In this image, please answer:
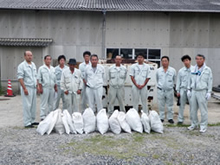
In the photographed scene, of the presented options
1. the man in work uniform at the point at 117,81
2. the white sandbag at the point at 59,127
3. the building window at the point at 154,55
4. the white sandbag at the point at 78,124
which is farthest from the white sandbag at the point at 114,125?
the building window at the point at 154,55

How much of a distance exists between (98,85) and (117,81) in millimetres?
627

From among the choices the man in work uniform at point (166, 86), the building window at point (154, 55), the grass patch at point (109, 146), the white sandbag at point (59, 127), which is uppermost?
the building window at point (154, 55)

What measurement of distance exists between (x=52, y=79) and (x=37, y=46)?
17.3ft

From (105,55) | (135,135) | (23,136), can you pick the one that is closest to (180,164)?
(135,135)

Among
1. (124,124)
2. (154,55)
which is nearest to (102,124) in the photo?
(124,124)

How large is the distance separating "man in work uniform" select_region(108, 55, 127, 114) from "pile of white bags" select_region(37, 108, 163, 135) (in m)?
1.54

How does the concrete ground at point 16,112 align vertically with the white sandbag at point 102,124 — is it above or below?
below

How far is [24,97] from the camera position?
20.5 feet

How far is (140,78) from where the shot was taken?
7070 mm

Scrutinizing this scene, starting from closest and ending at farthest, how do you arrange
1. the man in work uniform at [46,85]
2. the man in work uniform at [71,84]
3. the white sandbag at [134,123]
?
the white sandbag at [134,123] → the man in work uniform at [71,84] → the man in work uniform at [46,85]

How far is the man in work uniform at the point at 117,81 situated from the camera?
729 centimetres

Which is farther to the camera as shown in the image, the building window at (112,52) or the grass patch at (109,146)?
the building window at (112,52)

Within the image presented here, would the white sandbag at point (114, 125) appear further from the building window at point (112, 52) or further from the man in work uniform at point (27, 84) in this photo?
the building window at point (112, 52)

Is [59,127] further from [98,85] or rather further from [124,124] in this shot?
[98,85]
